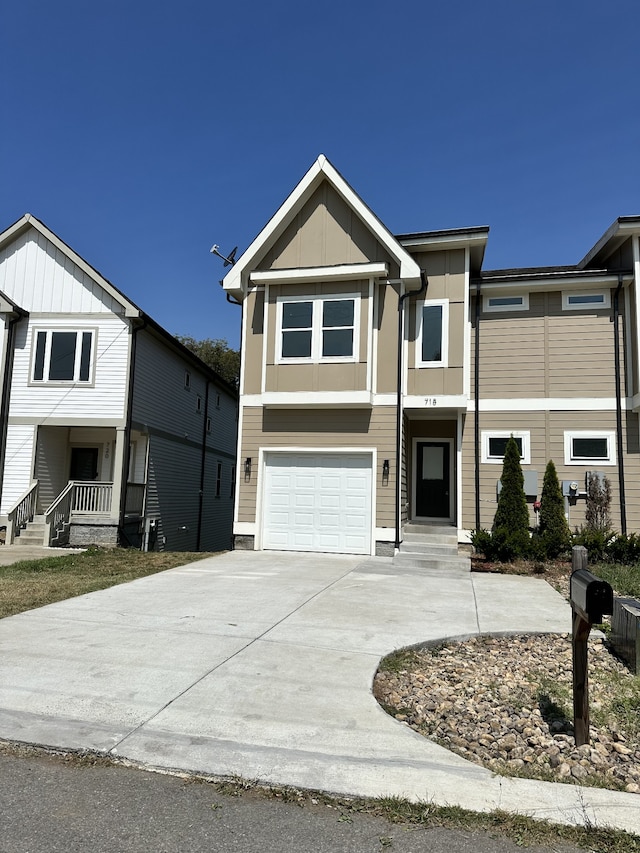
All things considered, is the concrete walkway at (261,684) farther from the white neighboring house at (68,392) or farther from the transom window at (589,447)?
the white neighboring house at (68,392)

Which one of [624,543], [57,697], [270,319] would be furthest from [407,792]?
[270,319]

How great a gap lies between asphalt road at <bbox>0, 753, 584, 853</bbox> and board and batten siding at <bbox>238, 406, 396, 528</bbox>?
10114 mm

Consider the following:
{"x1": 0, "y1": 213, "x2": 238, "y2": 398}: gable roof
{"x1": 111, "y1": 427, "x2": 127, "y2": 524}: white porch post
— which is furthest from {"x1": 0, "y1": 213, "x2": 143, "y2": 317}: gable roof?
{"x1": 111, "y1": 427, "x2": 127, "y2": 524}: white porch post

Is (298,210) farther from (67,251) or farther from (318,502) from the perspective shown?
(67,251)

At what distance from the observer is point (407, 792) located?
3115 millimetres

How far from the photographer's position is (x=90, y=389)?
17062 millimetres

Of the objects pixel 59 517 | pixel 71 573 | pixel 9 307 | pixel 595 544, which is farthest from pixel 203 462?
pixel 595 544

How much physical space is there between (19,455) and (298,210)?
10701mm

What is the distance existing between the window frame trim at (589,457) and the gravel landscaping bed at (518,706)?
26.5 feet

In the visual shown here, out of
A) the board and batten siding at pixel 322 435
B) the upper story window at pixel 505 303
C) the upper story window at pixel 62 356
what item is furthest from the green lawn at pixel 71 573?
the upper story window at pixel 505 303

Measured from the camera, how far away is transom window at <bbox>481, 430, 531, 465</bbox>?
14.0 m

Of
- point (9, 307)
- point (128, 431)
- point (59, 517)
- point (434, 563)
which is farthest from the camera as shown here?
point (128, 431)

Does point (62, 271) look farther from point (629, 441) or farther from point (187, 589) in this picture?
point (629, 441)

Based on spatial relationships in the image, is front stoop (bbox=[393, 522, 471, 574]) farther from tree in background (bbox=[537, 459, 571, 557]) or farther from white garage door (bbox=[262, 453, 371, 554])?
tree in background (bbox=[537, 459, 571, 557])
